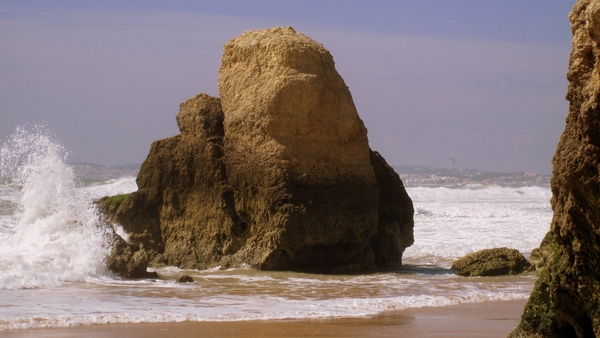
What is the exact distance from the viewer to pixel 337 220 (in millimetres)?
12414

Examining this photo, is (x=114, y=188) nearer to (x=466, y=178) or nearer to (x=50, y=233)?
(x=50, y=233)

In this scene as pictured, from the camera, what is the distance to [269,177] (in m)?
12.3

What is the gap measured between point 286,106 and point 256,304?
149 inches

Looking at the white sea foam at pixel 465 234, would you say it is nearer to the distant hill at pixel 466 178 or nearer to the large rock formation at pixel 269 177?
the large rock formation at pixel 269 177

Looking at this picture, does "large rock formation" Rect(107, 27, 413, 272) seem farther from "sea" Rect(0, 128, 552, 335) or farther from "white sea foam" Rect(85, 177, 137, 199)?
"white sea foam" Rect(85, 177, 137, 199)

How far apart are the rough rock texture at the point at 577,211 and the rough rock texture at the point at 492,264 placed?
6.86m

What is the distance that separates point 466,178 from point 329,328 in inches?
2658

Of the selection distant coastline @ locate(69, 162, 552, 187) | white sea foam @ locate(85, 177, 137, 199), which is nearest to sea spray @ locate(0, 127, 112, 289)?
white sea foam @ locate(85, 177, 137, 199)

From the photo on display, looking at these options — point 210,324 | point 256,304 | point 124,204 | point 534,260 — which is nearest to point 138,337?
point 210,324

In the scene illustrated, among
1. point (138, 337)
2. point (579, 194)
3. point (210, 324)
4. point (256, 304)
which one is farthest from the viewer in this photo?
point (256, 304)

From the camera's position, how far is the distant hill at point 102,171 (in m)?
58.5

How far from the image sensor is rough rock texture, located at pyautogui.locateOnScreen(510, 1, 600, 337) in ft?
16.7

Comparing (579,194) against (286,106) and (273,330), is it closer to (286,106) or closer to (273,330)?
(273,330)

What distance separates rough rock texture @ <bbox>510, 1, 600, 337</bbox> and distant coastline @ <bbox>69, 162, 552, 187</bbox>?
5329cm
